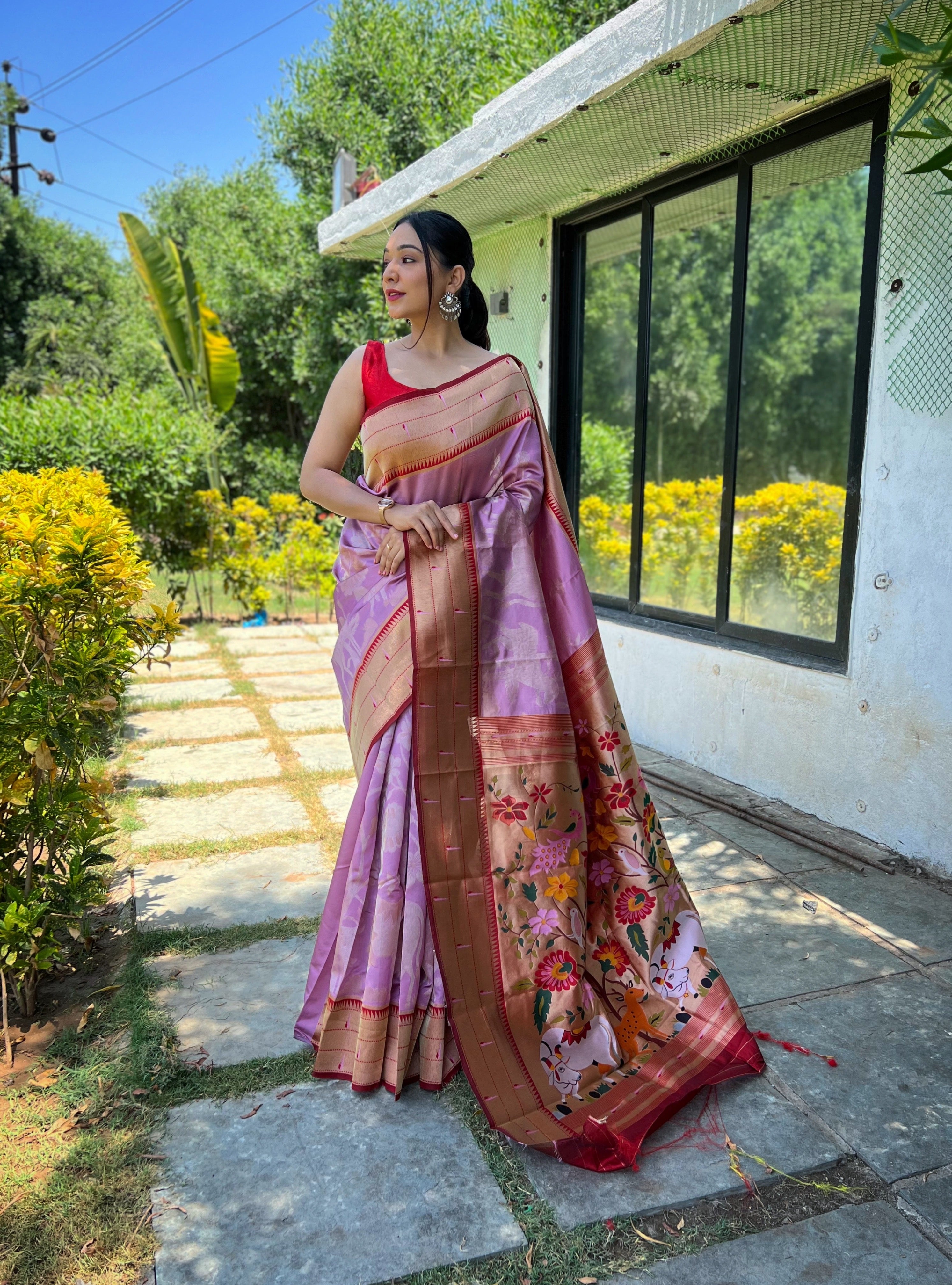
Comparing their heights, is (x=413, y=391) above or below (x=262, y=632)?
above

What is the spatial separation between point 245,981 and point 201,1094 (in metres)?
0.50

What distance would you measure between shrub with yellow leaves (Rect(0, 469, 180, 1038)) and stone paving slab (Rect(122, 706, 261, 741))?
7.77ft

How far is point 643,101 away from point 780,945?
9.76 feet

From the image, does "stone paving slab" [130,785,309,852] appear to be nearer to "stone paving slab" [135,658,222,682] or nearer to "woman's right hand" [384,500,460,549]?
"woman's right hand" [384,500,460,549]

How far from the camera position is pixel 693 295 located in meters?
11.2

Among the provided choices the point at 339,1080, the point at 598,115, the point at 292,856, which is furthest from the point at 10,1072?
the point at 598,115

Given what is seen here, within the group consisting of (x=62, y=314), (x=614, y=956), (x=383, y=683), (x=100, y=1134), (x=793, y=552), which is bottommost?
(x=100, y=1134)

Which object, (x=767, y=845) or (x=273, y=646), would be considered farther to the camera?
(x=273, y=646)

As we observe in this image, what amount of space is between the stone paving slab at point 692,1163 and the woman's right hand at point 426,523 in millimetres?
1249

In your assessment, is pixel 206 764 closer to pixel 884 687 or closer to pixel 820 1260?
pixel 884 687

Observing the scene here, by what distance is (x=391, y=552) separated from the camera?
2.10 m

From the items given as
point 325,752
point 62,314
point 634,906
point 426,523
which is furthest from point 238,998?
point 62,314

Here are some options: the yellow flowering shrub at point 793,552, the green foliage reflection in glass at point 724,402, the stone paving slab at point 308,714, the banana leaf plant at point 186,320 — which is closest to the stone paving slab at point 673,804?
the yellow flowering shrub at point 793,552

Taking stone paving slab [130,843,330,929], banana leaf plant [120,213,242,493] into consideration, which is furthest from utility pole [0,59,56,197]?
stone paving slab [130,843,330,929]
